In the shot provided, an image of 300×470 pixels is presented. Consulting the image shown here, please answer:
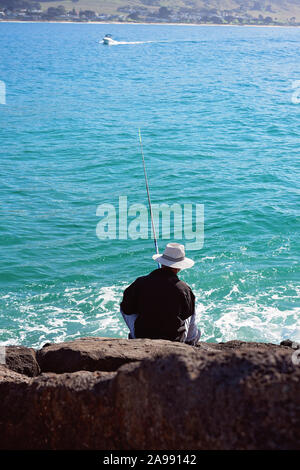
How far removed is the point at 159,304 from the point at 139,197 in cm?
917

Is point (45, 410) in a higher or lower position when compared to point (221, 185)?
higher

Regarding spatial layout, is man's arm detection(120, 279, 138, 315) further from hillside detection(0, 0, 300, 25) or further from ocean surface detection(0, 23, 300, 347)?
hillside detection(0, 0, 300, 25)

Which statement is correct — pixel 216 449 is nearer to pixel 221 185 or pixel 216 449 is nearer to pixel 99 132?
pixel 221 185

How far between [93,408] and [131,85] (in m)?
34.6

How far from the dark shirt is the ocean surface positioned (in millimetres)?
2797

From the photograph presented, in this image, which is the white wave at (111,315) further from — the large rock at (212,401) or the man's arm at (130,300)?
the large rock at (212,401)

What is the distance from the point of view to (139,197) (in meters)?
13.6

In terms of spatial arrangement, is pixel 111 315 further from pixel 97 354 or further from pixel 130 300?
pixel 97 354

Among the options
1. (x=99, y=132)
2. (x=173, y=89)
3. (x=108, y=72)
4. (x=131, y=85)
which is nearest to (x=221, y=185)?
(x=99, y=132)

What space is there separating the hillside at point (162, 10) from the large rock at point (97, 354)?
151 m

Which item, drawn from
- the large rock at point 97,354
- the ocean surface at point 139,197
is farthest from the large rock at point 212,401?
the ocean surface at point 139,197

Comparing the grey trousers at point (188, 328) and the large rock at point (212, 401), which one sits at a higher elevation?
the large rock at point (212, 401)

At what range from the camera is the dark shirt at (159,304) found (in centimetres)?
454

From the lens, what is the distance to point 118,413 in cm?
269
